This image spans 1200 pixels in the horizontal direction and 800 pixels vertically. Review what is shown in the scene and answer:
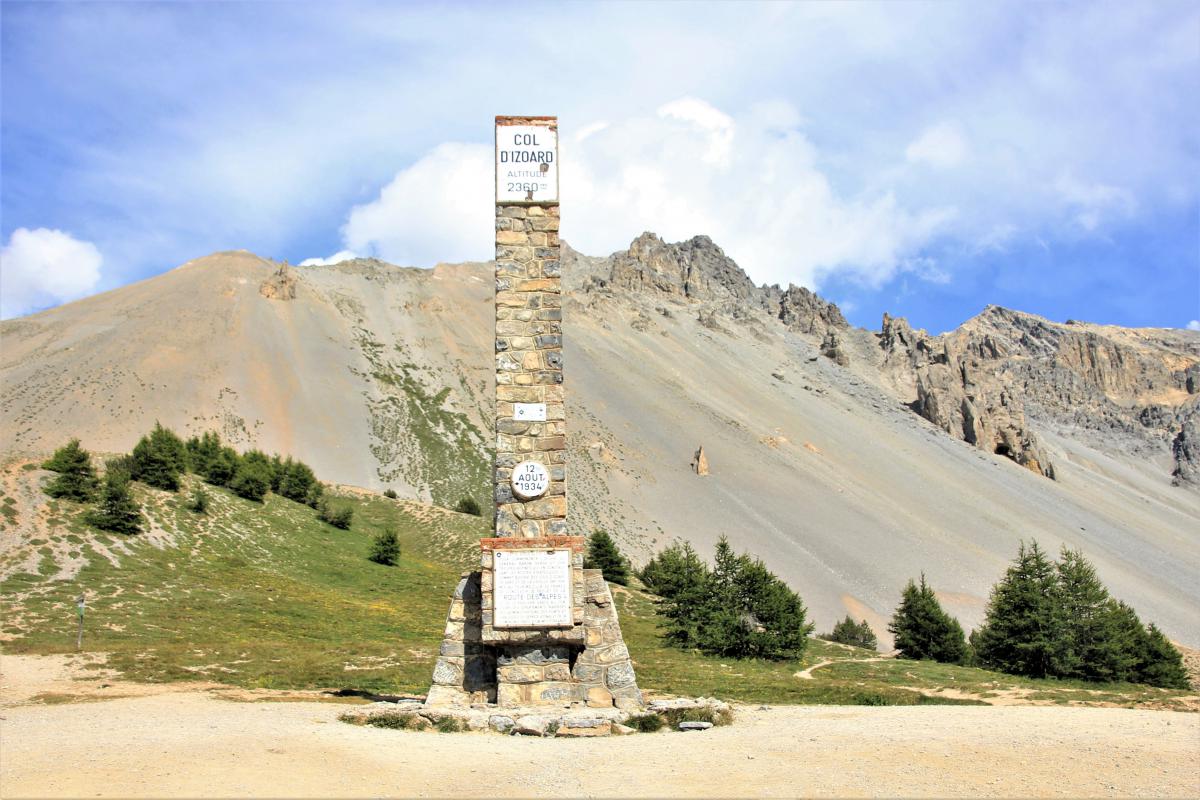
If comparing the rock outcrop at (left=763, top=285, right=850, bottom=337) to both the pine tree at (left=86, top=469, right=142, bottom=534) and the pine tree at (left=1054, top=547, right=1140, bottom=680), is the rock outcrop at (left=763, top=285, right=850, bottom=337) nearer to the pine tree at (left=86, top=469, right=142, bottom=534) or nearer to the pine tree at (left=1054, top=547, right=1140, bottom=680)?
the pine tree at (left=1054, top=547, right=1140, bottom=680)

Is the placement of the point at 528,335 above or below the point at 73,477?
above

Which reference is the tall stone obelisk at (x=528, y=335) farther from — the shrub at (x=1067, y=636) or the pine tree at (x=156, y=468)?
the pine tree at (x=156, y=468)

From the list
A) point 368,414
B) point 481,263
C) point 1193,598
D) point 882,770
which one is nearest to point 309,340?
point 368,414

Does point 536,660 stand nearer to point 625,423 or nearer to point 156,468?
point 156,468

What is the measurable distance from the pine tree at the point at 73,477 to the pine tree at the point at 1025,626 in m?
35.6

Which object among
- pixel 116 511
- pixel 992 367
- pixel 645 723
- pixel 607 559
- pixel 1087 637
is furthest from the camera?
pixel 992 367

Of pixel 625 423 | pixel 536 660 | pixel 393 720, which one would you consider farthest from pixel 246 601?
pixel 625 423

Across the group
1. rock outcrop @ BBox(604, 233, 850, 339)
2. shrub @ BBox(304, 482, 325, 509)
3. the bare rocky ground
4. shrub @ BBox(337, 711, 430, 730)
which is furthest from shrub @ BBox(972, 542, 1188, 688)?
rock outcrop @ BBox(604, 233, 850, 339)

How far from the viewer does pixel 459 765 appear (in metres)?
8.99

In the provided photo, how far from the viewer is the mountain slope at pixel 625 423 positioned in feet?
233

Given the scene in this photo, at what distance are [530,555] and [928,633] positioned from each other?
86.6 feet

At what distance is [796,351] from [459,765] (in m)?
138

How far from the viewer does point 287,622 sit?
27.9m

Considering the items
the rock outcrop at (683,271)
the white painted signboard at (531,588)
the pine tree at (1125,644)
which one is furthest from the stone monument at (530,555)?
the rock outcrop at (683,271)
